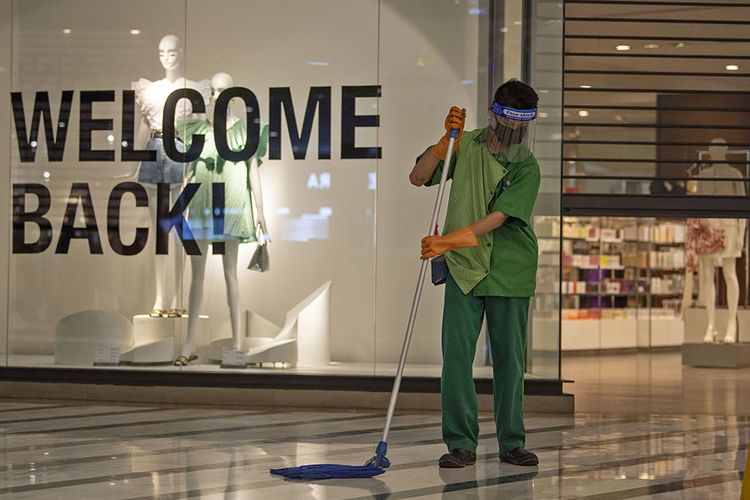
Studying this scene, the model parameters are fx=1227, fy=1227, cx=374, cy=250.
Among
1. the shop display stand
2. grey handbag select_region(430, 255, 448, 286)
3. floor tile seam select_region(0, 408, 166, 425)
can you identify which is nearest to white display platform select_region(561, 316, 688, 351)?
the shop display stand

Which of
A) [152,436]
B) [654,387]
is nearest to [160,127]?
[152,436]

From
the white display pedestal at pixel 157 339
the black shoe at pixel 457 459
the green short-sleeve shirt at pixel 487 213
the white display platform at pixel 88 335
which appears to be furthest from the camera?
the white display platform at pixel 88 335

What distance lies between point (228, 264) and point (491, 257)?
2628mm

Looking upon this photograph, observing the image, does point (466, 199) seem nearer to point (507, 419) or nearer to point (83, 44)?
point (507, 419)

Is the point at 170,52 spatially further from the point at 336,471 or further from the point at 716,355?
the point at 716,355

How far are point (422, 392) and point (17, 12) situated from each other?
10.7ft

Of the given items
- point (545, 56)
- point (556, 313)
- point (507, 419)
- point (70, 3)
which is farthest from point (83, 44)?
point (507, 419)

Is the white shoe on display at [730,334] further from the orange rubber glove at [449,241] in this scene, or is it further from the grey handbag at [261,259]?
the orange rubber glove at [449,241]

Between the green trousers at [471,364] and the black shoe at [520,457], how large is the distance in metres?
0.02

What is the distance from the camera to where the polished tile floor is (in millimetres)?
3949

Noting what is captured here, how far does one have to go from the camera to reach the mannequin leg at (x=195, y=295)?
6875 millimetres

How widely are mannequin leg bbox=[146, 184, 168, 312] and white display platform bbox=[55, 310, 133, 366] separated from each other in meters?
0.23

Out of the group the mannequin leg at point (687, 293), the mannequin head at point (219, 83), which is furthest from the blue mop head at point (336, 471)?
the mannequin leg at point (687, 293)

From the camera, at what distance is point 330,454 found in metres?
4.74
